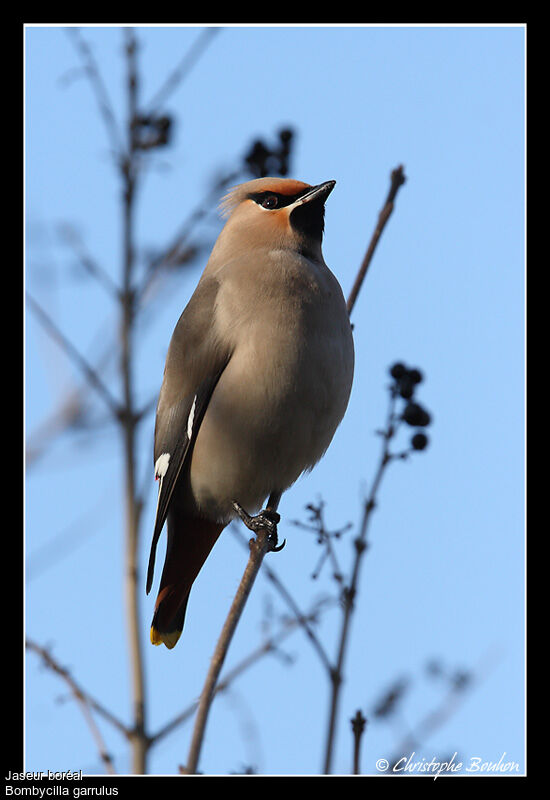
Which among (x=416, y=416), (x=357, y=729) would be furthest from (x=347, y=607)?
(x=416, y=416)

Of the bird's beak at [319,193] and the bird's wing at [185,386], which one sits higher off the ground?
the bird's beak at [319,193]

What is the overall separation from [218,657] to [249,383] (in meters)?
1.68

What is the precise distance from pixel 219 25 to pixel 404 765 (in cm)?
297

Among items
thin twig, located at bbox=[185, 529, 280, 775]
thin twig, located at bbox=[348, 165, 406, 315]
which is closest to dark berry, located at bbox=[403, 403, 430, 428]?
thin twig, located at bbox=[348, 165, 406, 315]

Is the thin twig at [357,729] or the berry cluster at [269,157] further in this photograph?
the berry cluster at [269,157]

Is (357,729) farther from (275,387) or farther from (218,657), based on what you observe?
(275,387)

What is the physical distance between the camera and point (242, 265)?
407 cm

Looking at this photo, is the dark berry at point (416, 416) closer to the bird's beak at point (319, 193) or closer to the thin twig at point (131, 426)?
the thin twig at point (131, 426)

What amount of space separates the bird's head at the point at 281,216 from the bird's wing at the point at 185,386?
0.31 metres

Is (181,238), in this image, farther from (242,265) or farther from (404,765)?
(404,765)

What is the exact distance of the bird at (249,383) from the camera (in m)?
3.76

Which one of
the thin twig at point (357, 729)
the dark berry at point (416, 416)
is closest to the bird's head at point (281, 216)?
the dark berry at point (416, 416)

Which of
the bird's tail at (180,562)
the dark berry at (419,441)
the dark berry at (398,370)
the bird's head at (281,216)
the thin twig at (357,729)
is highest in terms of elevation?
the bird's head at (281,216)

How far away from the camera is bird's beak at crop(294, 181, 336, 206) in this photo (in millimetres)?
4152
